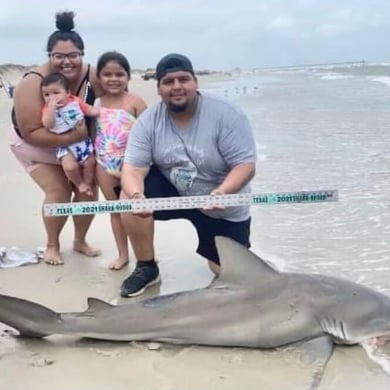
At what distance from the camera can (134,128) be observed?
15.0 feet

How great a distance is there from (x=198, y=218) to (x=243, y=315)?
48.4 inches

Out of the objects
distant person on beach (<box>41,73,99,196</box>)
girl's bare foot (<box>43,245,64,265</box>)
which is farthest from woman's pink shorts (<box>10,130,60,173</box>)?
girl's bare foot (<box>43,245,64,265</box>)

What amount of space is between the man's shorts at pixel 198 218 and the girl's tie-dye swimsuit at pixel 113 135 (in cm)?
35

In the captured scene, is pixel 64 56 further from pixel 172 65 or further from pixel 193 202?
Answer: pixel 193 202

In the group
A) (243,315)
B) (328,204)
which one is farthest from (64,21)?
(328,204)

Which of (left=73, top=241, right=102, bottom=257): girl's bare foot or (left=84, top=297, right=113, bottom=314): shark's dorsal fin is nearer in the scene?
(left=84, top=297, right=113, bottom=314): shark's dorsal fin

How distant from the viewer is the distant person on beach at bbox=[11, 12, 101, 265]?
4.92 metres

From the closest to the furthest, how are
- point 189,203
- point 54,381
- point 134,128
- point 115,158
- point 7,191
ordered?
1. point 54,381
2. point 189,203
3. point 134,128
4. point 115,158
5. point 7,191

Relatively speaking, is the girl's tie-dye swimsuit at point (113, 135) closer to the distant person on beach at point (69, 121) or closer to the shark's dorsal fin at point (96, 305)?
the distant person on beach at point (69, 121)

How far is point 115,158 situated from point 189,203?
3.11 ft

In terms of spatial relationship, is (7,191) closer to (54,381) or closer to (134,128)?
(134,128)

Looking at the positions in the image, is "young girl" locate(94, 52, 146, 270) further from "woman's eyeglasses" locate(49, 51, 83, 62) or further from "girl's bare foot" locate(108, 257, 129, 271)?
"girl's bare foot" locate(108, 257, 129, 271)

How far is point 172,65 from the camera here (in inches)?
171

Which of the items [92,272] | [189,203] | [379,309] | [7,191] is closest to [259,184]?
[7,191]
